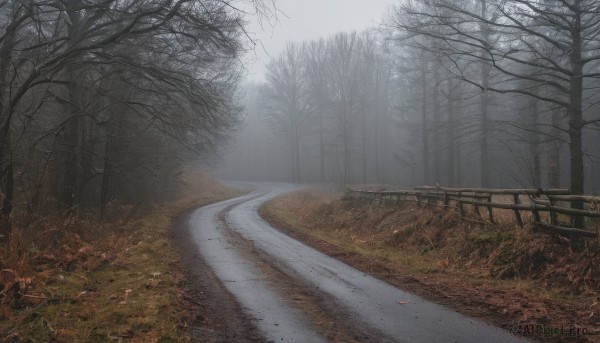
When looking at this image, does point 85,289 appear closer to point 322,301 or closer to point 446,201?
point 322,301

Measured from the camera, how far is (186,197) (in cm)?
3356

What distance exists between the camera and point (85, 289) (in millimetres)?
7695

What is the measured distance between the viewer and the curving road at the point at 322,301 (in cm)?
582

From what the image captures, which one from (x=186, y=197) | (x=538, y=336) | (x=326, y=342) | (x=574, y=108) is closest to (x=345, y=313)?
(x=326, y=342)

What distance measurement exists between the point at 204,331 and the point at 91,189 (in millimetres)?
18732

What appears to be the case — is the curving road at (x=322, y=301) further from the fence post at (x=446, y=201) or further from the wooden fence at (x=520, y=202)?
the fence post at (x=446, y=201)

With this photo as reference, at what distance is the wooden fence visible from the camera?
8.61m

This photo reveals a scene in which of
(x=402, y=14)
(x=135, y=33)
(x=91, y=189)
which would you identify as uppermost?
(x=402, y=14)

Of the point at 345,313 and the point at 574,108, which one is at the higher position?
the point at 574,108

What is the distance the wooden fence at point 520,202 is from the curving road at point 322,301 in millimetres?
3571

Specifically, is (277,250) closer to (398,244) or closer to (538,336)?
(398,244)

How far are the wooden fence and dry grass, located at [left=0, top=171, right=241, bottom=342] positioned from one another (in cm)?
715

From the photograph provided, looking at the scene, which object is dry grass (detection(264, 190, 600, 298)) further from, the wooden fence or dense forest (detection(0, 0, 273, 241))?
dense forest (detection(0, 0, 273, 241))

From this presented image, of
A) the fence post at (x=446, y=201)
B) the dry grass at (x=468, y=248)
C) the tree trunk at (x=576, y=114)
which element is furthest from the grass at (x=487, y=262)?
the tree trunk at (x=576, y=114)
